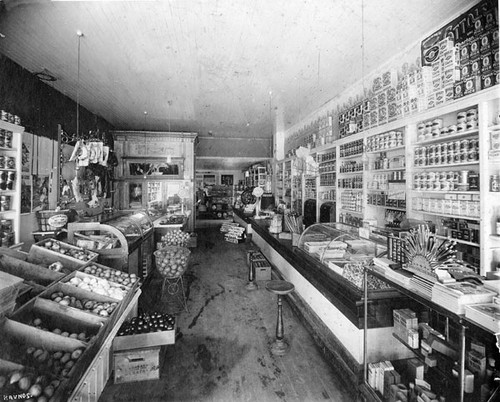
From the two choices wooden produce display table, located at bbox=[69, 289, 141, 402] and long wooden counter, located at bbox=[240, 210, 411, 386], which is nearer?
wooden produce display table, located at bbox=[69, 289, 141, 402]

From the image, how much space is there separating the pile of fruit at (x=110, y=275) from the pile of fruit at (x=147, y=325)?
15.4 inches

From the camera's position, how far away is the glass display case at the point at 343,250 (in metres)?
→ 2.76

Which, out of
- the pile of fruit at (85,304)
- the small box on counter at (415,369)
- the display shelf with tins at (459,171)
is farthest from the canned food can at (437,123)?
the pile of fruit at (85,304)

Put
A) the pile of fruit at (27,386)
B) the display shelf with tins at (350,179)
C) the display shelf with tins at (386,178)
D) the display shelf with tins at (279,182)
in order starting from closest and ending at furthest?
the pile of fruit at (27,386) < the display shelf with tins at (386,178) < the display shelf with tins at (350,179) < the display shelf with tins at (279,182)

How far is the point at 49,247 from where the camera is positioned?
132 inches

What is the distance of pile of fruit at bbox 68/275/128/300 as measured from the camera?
260 cm

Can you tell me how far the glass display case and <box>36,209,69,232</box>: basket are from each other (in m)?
4.05

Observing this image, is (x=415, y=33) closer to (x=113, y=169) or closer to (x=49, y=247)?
(x=49, y=247)

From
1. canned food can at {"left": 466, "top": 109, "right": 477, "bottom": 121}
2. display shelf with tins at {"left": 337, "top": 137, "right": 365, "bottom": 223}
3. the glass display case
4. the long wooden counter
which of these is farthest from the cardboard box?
display shelf with tins at {"left": 337, "top": 137, "right": 365, "bottom": 223}

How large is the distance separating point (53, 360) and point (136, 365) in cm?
99

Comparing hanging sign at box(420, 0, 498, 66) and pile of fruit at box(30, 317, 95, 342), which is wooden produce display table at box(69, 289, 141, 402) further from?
hanging sign at box(420, 0, 498, 66)

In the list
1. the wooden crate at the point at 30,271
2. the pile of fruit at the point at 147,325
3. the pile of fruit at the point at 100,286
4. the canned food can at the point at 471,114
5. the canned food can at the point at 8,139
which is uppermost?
the canned food can at the point at 471,114

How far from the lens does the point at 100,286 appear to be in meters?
2.70

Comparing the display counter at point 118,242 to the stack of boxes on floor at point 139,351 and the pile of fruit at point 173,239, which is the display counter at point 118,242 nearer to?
the pile of fruit at point 173,239
